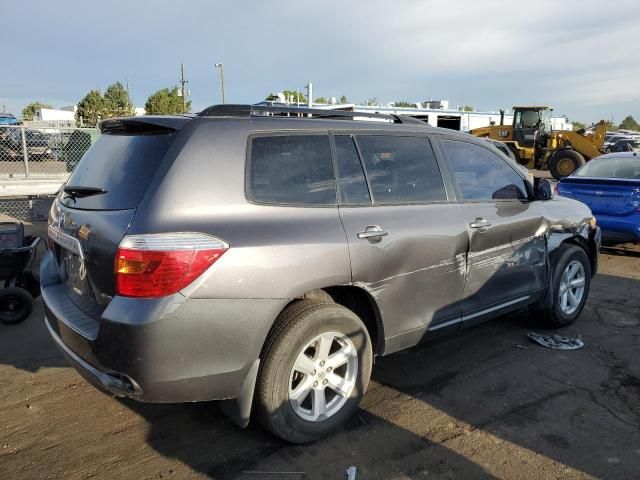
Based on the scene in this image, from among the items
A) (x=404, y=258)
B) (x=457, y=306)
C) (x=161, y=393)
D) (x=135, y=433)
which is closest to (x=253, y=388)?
(x=161, y=393)

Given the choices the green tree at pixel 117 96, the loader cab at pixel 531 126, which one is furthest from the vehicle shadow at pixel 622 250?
the green tree at pixel 117 96

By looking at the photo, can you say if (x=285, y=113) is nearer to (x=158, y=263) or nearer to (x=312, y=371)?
(x=158, y=263)

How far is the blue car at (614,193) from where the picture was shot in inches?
286

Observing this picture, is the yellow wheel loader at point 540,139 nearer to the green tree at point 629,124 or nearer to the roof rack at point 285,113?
the roof rack at point 285,113

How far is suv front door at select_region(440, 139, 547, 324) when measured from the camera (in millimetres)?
3803

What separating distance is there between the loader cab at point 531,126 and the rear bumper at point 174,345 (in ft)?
66.6

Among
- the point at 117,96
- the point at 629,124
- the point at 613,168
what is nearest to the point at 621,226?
the point at 613,168

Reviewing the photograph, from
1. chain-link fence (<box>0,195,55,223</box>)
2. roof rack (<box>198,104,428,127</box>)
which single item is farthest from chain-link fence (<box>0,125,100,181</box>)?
roof rack (<box>198,104,428,127</box>)

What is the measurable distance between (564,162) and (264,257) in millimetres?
18906

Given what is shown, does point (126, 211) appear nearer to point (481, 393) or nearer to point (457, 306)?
point (457, 306)

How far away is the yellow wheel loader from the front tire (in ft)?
60.4

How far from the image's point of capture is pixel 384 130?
3.51m

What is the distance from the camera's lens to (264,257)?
259cm

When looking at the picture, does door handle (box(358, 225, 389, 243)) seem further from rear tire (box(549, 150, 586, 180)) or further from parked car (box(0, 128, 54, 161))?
rear tire (box(549, 150, 586, 180))
